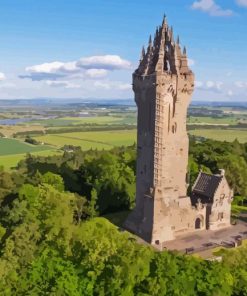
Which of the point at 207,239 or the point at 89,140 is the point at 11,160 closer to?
the point at 89,140

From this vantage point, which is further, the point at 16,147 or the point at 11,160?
the point at 16,147

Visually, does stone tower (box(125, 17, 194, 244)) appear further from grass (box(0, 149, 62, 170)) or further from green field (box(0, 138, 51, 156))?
green field (box(0, 138, 51, 156))

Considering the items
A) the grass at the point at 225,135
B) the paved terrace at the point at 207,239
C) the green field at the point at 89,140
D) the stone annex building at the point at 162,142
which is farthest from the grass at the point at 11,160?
the grass at the point at 225,135

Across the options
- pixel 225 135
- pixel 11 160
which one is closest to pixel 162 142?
pixel 11 160

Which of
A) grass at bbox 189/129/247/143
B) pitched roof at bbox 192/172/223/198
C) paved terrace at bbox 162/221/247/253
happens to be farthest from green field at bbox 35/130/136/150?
paved terrace at bbox 162/221/247/253

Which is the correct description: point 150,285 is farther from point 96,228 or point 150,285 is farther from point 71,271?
point 96,228

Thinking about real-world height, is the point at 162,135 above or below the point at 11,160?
above
